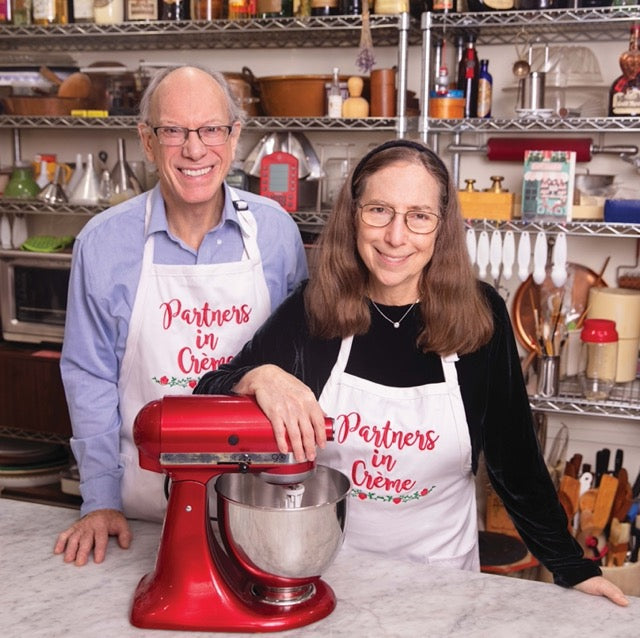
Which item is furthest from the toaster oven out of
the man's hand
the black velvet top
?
the man's hand

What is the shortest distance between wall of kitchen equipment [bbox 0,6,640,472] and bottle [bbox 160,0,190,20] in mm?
58

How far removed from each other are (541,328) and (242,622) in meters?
1.81

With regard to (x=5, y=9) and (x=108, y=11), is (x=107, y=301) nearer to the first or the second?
(x=108, y=11)

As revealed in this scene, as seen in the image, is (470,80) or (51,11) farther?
Result: (51,11)

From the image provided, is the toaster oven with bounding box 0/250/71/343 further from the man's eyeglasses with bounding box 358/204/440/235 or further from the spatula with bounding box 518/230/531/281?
the man's eyeglasses with bounding box 358/204/440/235

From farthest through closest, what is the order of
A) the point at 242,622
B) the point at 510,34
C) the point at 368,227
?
the point at 510,34 → the point at 368,227 → the point at 242,622

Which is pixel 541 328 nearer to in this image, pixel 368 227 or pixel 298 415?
pixel 368 227

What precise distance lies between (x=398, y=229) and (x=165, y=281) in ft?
1.82

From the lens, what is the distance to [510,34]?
2.85 m

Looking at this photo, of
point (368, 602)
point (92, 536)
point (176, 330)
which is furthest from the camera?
point (176, 330)

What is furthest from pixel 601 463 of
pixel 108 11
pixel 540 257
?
pixel 108 11

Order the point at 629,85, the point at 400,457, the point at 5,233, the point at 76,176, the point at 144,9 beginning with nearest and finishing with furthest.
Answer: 1. the point at 400,457
2. the point at 629,85
3. the point at 144,9
4. the point at 76,176
5. the point at 5,233

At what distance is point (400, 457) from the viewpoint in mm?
1550

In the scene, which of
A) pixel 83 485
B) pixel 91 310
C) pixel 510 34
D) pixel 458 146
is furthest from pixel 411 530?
pixel 510 34
